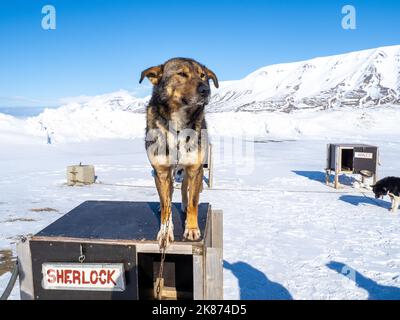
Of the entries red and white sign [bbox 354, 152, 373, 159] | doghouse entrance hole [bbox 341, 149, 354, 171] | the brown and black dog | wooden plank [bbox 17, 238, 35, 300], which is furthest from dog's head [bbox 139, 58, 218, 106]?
doghouse entrance hole [bbox 341, 149, 354, 171]

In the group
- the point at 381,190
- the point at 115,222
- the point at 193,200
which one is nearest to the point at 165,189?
the point at 193,200

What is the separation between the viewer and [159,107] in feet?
9.99

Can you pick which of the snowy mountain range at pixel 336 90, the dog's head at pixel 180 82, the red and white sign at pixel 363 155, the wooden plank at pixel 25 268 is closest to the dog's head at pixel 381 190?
the red and white sign at pixel 363 155

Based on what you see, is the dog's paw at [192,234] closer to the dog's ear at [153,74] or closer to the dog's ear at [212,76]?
the dog's ear at [153,74]

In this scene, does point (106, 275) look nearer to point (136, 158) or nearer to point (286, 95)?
point (136, 158)

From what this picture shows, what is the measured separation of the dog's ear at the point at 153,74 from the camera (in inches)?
121

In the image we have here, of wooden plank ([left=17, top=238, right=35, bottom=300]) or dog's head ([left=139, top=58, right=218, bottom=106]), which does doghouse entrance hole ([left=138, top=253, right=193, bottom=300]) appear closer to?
wooden plank ([left=17, top=238, right=35, bottom=300])

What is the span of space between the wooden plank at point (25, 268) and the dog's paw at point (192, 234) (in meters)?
1.23

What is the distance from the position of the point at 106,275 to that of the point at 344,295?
3.64 m

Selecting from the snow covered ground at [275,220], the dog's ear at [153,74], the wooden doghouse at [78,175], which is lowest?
the snow covered ground at [275,220]

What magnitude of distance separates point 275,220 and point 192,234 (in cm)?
598

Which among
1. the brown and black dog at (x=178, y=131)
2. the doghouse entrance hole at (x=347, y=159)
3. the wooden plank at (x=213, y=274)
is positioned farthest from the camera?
the doghouse entrance hole at (x=347, y=159)

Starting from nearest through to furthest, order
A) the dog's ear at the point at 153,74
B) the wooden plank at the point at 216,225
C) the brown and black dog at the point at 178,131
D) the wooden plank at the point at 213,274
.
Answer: the wooden plank at the point at 213,274 < the brown and black dog at the point at 178,131 < the dog's ear at the point at 153,74 < the wooden plank at the point at 216,225

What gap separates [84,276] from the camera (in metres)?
2.56
